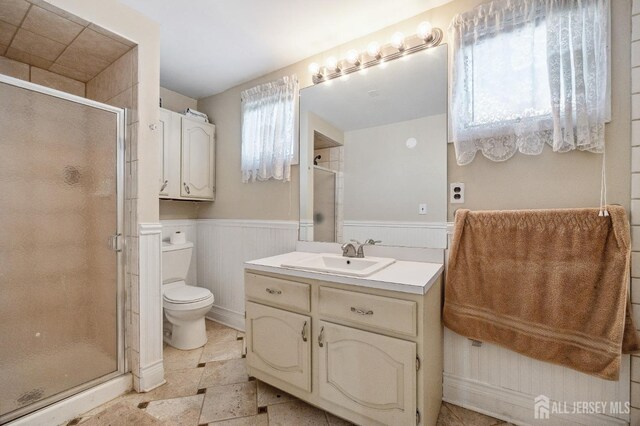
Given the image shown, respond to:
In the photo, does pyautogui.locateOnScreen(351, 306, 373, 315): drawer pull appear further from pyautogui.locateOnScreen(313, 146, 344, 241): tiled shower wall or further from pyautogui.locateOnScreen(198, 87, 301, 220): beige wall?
pyautogui.locateOnScreen(198, 87, 301, 220): beige wall

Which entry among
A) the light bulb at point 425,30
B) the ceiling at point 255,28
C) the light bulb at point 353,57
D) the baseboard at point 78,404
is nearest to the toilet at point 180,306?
the baseboard at point 78,404

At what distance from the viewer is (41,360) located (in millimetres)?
1527

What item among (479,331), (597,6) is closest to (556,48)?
(597,6)

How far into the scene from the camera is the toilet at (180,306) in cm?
216

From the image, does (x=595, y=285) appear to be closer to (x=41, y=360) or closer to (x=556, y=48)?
(x=556, y=48)

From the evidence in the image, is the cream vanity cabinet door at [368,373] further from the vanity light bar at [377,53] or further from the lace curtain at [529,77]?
the vanity light bar at [377,53]

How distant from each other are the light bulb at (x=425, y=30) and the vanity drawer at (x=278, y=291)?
1.65 m

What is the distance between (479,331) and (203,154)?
270 cm

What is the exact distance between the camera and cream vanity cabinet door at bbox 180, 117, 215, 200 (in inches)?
102

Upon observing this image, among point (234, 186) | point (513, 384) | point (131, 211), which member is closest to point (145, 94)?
point (131, 211)

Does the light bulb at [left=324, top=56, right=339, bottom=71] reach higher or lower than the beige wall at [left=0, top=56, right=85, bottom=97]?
higher

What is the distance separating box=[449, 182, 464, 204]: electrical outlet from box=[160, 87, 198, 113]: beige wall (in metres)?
2.69

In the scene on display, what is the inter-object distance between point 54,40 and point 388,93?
2094 mm

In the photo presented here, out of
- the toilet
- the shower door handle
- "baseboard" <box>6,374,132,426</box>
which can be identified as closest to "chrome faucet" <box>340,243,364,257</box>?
the toilet
